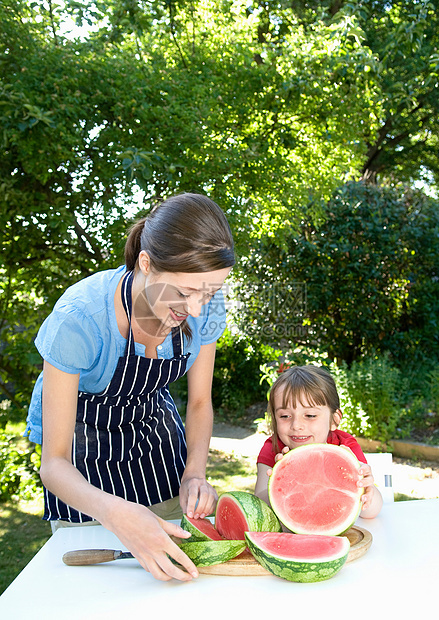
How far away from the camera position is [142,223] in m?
2.16

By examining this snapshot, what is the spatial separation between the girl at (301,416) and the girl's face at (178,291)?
76 centimetres

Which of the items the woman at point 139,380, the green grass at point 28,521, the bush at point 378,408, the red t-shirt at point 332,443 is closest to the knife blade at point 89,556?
the woman at point 139,380

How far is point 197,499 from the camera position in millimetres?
1884

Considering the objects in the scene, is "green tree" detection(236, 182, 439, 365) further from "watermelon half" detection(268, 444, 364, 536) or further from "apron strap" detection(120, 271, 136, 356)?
"watermelon half" detection(268, 444, 364, 536)

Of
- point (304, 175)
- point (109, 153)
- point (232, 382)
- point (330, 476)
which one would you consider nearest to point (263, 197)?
point (304, 175)

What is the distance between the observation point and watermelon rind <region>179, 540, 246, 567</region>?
1.53 m

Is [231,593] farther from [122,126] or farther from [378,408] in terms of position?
[378,408]

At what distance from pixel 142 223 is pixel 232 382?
6.38 m

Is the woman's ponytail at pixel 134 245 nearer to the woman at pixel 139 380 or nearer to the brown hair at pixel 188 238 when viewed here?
the woman at pixel 139 380

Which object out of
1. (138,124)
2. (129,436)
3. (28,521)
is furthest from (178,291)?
(28,521)

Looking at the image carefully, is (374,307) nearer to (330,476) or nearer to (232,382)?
(232,382)

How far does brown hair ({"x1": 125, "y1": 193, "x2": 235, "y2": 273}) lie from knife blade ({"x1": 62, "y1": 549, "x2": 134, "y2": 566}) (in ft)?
2.85

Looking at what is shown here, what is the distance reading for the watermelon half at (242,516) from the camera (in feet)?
5.60

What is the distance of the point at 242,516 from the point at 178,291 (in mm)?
734
